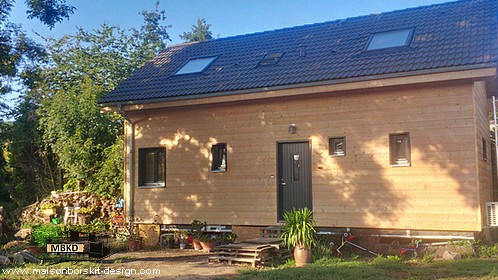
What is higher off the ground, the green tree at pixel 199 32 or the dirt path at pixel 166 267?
the green tree at pixel 199 32

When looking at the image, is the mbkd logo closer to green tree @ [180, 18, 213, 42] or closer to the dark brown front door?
the dark brown front door

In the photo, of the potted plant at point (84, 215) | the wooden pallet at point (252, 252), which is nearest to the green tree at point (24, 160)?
the potted plant at point (84, 215)

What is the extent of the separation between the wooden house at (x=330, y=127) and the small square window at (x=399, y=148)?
24 millimetres

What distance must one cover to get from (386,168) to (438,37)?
3542 millimetres

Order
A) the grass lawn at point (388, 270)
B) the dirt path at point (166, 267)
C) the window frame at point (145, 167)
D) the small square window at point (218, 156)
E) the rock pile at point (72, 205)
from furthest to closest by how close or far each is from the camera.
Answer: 1. the rock pile at point (72, 205)
2. the window frame at point (145, 167)
3. the small square window at point (218, 156)
4. the dirt path at point (166, 267)
5. the grass lawn at point (388, 270)

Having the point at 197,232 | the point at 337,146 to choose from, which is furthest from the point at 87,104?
the point at 337,146

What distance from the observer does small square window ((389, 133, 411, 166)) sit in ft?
Answer: 37.4

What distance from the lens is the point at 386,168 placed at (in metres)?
11.4

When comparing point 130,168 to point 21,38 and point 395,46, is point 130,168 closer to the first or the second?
point 21,38

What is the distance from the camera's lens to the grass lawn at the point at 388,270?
8547 mm

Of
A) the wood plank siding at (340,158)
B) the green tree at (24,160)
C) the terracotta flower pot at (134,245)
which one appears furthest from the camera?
the green tree at (24,160)

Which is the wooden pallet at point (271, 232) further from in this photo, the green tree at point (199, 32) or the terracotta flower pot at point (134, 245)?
the green tree at point (199, 32)

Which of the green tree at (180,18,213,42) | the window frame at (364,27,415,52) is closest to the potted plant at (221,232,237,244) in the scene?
the window frame at (364,27,415,52)

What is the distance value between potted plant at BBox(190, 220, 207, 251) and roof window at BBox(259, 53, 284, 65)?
15.8ft
